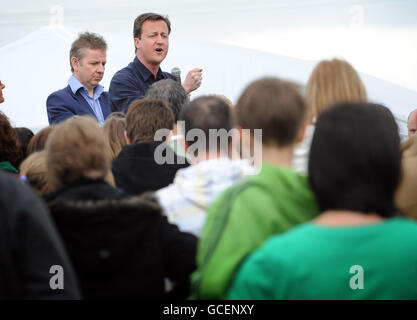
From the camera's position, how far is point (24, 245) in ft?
4.29

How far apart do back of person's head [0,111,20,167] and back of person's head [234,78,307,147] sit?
1097 millimetres

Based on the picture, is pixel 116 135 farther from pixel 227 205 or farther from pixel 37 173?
pixel 227 205

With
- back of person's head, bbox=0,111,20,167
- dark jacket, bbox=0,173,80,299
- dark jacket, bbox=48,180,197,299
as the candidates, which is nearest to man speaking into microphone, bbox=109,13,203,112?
back of person's head, bbox=0,111,20,167

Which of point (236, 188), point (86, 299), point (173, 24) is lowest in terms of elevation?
point (86, 299)

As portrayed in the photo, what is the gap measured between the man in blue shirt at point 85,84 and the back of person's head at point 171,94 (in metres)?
1.10

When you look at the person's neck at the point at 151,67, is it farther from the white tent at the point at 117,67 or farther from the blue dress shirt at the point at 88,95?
the white tent at the point at 117,67

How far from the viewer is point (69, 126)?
5.62 feet

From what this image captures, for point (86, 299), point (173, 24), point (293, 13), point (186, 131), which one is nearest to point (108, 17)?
point (173, 24)

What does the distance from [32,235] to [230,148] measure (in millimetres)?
881

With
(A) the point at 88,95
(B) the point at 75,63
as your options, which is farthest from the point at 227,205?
(B) the point at 75,63

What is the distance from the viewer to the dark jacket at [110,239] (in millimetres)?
1577

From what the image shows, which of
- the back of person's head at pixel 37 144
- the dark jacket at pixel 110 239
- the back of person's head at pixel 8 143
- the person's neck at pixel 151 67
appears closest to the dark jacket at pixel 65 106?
the person's neck at pixel 151 67

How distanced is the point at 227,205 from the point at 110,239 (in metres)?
0.37
